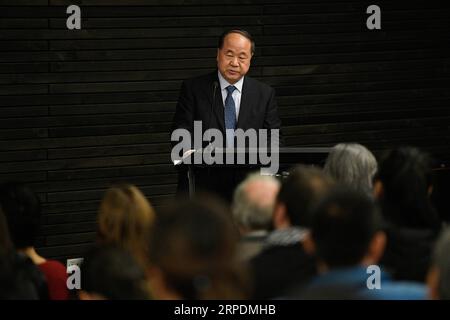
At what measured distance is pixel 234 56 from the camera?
6504mm

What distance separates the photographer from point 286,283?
138 inches

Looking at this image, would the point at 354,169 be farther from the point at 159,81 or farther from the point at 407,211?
the point at 159,81

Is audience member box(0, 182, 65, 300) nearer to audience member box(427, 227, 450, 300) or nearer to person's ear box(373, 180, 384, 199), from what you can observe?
person's ear box(373, 180, 384, 199)

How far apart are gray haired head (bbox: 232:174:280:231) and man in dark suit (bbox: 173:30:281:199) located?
94.6 inches

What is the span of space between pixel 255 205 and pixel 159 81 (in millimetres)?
4178

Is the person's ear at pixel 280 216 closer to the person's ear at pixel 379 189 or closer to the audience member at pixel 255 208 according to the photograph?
the audience member at pixel 255 208

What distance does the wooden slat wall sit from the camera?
7.45m

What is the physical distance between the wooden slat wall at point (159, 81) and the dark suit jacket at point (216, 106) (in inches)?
52.6

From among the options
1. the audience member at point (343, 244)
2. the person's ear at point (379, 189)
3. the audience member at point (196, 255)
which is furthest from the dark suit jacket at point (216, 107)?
the audience member at point (196, 255)

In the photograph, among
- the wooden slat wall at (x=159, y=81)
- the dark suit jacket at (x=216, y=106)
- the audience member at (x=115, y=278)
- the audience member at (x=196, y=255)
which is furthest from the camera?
the wooden slat wall at (x=159, y=81)

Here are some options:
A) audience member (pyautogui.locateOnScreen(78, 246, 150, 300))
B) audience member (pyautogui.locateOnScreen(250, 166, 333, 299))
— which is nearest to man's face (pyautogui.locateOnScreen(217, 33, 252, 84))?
audience member (pyautogui.locateOnScreen(250, 166, 333, 299))

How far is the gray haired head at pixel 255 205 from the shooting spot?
384 centimetres


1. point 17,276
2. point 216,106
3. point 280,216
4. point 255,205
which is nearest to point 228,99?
point 216,106
